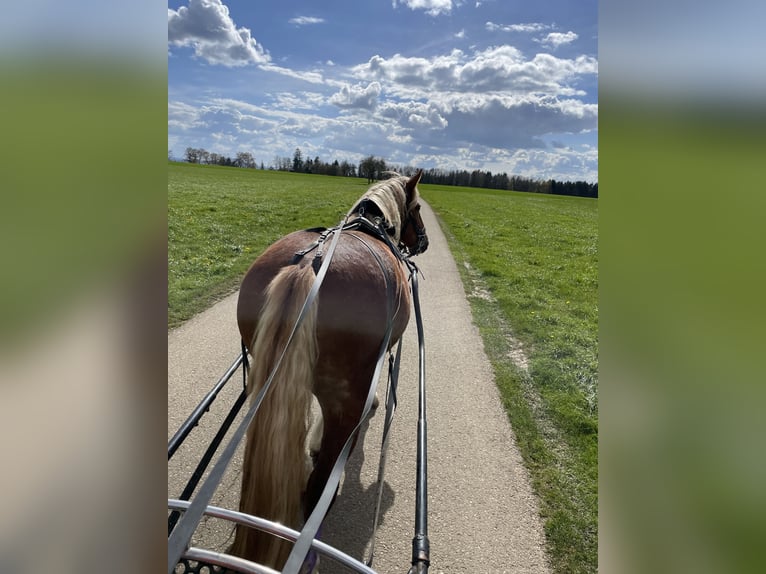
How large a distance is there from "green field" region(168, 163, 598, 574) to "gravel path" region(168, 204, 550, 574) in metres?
0.18

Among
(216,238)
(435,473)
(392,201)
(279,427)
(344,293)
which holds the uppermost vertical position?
(392,201)

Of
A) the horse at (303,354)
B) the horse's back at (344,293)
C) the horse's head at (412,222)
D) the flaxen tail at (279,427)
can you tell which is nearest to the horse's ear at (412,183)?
the horse's head at (412,222)

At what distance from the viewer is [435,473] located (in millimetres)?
3295

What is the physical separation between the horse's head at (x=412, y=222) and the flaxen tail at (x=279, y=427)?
2.47 meters

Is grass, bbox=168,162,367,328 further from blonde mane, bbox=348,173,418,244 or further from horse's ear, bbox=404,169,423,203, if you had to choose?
horse's ear, bbox=404,169,423,203

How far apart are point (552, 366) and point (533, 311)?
2.07m

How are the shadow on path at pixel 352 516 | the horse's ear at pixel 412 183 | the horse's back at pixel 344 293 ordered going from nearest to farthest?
the horse's back at pixel 344 293, the shadow on path at pixel 352 516, the horse's ear at pixel 412 183

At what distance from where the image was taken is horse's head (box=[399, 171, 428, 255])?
4.41 m

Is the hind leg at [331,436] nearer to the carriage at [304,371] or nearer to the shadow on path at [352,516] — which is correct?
the carriage at [304,371]

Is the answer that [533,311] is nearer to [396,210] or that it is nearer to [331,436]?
[396,210]

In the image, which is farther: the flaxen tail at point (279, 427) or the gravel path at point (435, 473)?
the gravel path at point (435, 473)

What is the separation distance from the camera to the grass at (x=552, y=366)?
292 centimetres

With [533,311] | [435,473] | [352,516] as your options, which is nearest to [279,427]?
[352,516]
